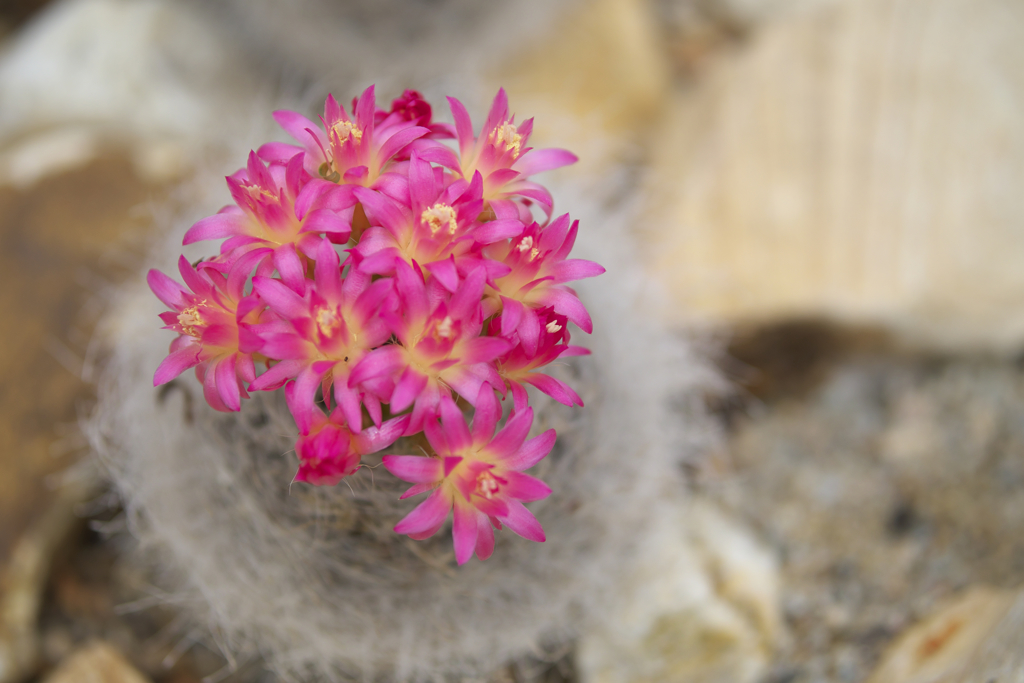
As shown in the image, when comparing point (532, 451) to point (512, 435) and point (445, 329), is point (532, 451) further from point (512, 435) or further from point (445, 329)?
point (445, 329)

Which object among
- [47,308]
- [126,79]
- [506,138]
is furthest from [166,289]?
[126,79]

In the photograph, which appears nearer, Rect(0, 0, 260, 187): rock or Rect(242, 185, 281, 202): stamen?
Answer: Rect(242, 185, 281, 202): stamen

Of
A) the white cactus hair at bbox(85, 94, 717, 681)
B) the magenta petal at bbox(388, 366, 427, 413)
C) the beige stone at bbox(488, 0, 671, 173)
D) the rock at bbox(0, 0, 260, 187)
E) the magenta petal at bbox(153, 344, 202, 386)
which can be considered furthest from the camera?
the beige stone at bbox(488, 0, 671, 173)

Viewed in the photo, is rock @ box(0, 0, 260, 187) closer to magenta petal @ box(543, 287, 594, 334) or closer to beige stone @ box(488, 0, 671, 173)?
beige stone @ box(488, 0, 671, 173)

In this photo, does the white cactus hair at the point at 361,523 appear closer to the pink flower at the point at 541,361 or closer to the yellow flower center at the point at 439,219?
the pink flower at the point at 541,361

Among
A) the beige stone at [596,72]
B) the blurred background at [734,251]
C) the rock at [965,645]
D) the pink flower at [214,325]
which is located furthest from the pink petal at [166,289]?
the beige stone at [596,72]

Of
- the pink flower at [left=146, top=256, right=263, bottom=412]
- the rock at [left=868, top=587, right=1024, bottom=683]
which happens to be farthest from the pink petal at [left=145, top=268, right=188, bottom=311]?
the rock at [left=868, top=587, right=1024, bottom=683]
